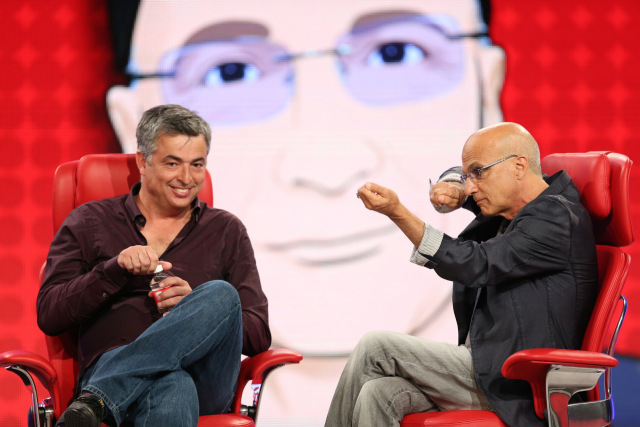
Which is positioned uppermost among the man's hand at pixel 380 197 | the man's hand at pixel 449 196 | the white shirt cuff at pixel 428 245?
the man's hand at pixel 380 197

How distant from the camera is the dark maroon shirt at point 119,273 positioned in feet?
6.82

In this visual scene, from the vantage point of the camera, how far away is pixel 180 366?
1.86m

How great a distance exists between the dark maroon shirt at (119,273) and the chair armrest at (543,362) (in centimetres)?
79

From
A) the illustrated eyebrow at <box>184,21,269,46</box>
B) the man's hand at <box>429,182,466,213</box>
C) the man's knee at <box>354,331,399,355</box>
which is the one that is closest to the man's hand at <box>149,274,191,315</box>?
the man's knee at <box>354,331,399,355</box>

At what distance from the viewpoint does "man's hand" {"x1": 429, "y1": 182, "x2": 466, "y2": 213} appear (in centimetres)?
237

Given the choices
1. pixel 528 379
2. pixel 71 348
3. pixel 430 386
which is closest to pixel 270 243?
pixel 71 348

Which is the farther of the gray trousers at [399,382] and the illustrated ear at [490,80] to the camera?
the illustrated ear at [490,80]

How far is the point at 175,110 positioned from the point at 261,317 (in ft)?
2.49

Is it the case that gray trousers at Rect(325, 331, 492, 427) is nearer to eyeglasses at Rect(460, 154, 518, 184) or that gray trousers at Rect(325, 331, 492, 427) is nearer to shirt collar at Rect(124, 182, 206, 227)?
eyeglasses at Rect(460, 154, 518, 184)

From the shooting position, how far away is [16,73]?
3.29 m

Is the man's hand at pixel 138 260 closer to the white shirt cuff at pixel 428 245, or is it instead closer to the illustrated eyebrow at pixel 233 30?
the white shirt cuff at pixel 428 245

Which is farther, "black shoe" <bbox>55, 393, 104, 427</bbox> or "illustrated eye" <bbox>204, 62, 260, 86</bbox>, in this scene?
"illustrated eye" <bbox>204, 62, 260, 86</bbox>

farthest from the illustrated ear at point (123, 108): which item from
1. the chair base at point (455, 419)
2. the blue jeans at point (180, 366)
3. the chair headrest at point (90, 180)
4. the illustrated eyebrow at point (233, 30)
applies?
the chair base at point (455, 419)

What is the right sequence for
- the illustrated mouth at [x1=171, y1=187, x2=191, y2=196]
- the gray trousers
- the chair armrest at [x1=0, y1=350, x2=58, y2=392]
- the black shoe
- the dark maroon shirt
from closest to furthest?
the black shoe, the chair armrest at [x1=0, y1=350, x2=58, y2=392], the gray trousers, the dark maroon shirt, the illustrated mouth at [x1=171, y1=187, x2=191, y2=196]
